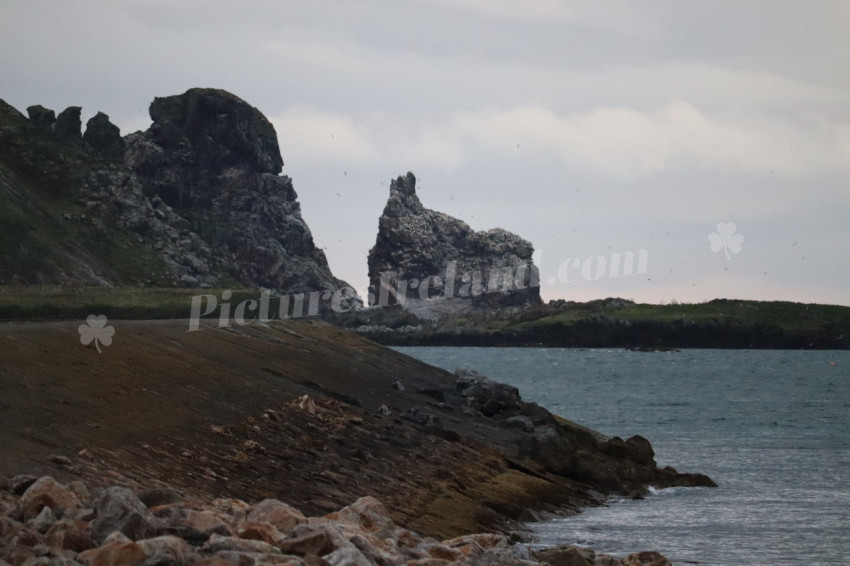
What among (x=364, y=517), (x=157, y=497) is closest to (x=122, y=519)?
(x=157, y=497)

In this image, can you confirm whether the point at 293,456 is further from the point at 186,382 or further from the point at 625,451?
the point at 625,451

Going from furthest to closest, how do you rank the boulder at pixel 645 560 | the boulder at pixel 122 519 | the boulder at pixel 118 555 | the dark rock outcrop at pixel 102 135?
1. the dark rock outcrop at pixel 102 135
2. the boulder at pixel 645 560
3. the boulder at pixel 122 519
4. the boulder at pixel 118 555

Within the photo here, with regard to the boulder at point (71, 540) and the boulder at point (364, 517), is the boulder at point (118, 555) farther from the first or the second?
the boulder at point (364, 517)

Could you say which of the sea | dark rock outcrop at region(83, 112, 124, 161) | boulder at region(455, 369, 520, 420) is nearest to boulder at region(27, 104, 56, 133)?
dark rock outcrop at region(83, 112, 124, 161)

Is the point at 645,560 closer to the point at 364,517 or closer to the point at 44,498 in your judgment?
the point at 364,517

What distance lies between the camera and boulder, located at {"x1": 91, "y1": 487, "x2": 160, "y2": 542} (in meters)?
13.4

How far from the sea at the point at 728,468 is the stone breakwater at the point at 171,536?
9.70 metres

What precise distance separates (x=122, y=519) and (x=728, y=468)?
3299 cm

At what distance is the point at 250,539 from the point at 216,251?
18185cm

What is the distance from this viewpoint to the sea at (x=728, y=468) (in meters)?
26.9

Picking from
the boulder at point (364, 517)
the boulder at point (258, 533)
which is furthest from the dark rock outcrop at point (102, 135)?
the boulder at point (258, 533)

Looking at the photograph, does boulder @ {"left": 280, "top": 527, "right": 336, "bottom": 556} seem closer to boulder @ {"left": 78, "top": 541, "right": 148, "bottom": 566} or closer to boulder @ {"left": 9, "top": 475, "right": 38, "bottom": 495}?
boulder @ {"left": 78, "top": 541, "right": 148, "bottom": 566}

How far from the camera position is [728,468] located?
42.8 meters

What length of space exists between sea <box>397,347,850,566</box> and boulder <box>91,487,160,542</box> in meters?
12.7
